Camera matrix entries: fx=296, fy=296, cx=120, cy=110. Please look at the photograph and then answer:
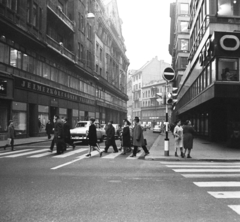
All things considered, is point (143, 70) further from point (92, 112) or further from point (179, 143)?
point (179, 143)

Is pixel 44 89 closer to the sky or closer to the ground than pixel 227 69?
closer to the sky

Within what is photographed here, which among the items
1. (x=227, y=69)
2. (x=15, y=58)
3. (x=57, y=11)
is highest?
(x=57, y=11)

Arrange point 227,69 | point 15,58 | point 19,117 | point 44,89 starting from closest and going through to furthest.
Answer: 1. point 227,69
2. point 15,58
3. point 19,117
4. point 44,89

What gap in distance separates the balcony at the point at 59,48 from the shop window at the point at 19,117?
7.78m

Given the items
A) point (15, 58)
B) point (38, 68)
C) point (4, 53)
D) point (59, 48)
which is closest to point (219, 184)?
point (4, 53)

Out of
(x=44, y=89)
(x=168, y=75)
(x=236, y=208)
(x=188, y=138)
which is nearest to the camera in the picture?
(x=236, y=208)

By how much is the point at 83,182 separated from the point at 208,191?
3074mm

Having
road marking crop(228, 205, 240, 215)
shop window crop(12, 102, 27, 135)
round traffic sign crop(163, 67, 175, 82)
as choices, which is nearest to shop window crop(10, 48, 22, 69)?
shop window crop(12, 102, 27, 135)

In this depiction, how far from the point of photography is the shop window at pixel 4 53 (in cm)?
2289

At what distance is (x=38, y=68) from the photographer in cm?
2919

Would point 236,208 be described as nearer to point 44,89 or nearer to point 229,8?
point 229,8

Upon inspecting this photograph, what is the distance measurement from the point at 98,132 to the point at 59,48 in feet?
48.2

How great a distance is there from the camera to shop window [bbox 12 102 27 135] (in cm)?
2477

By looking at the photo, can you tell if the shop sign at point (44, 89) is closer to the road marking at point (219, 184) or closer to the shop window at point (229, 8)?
the shop window at point (229, 8)
